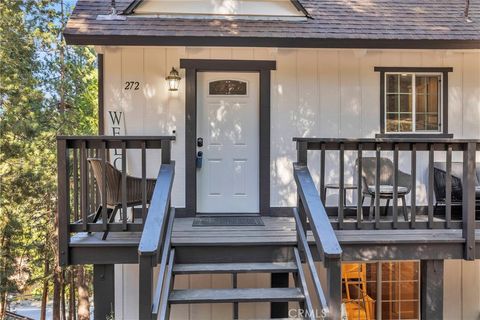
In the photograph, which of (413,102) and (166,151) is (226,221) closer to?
(166,151)

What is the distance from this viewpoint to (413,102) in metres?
5.00

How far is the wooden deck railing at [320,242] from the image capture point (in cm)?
255

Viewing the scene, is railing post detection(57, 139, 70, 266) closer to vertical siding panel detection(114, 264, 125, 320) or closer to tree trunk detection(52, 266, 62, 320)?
vertical siding panel detection(114, 264, 125, 320)

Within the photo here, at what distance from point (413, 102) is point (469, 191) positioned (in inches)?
81.6

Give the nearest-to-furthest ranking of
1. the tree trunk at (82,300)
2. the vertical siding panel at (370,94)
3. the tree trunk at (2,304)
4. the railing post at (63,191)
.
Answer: the railing post at (63,191) → the vertical siding panel at (370,94) → the tree trunk at (82,300) → the tree trunk at (2,304)

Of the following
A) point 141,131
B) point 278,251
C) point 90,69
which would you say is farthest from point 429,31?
A: point 90,69

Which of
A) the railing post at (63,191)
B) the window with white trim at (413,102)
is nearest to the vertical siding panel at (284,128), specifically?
the window with white trim at (413,102)

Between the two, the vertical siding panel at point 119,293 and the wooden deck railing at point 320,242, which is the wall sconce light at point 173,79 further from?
the vertical siding panel at point 119,293

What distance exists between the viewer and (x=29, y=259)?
43.1 feet

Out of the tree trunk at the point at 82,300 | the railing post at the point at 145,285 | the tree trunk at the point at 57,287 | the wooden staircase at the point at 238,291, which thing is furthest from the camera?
the tree trunk at the point at 57,287

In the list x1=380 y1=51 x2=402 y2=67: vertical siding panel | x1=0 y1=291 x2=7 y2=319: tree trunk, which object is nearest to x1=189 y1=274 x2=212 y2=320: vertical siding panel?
x1=380 y1=51 x2=402 y2=67: vertical siding panel

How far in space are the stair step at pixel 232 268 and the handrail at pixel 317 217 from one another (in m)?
0.60

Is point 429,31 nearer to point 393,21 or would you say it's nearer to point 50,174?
point 393,21

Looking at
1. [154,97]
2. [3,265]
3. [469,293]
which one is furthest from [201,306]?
[3,265]
